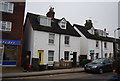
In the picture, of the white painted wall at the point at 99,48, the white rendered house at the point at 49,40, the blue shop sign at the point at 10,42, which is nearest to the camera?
the blue shop sign at the point at 10,42

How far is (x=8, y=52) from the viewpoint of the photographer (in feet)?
62.2

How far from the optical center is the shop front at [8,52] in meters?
18.0

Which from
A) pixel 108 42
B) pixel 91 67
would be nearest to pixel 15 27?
pixel 91 67

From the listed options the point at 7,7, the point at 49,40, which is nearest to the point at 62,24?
the point at 49,40

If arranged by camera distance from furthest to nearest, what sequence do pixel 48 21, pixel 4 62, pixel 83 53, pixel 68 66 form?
pixel 83 53, pixel 48 21, pixel 68 66, pixel 4 62

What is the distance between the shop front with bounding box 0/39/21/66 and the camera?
17984 mm

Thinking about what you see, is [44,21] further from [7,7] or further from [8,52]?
[8,52]

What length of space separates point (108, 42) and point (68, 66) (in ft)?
52.0

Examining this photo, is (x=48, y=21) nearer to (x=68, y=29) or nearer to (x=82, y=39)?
(x=68, y=29)

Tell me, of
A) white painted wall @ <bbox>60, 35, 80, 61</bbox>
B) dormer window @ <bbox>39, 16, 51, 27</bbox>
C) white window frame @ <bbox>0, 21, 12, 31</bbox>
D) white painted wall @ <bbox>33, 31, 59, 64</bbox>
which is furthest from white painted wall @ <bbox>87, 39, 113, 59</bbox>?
white window frame @ <bbox>0, 21, 12, 31</bbox>

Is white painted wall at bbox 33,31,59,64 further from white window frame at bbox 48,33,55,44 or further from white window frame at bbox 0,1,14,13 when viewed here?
white window frame at bbox 0,1,14,13

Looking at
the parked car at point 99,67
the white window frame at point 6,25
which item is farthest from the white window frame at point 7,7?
the parked car at point 99,67

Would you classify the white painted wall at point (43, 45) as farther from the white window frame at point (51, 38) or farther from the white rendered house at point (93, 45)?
the white rendered house at point (93, 45)

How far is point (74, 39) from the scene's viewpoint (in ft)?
80.4
